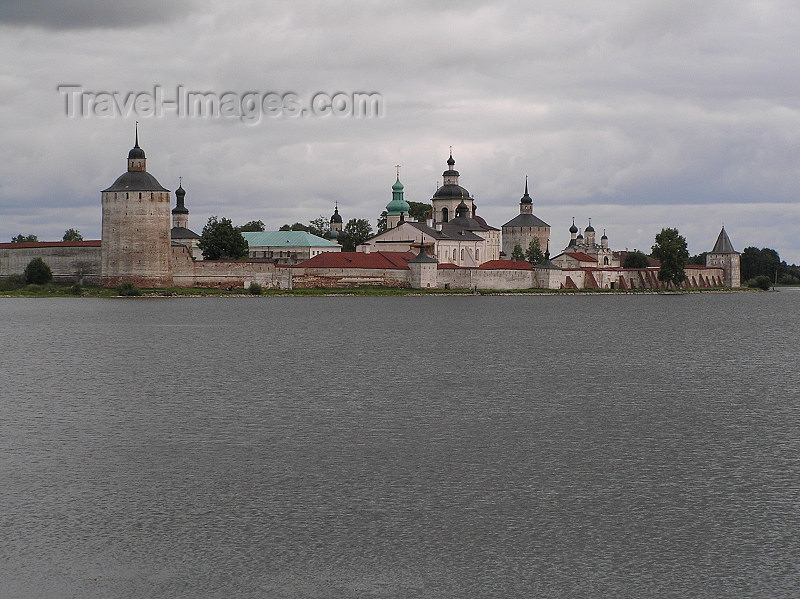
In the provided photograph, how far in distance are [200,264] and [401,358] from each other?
102 feet

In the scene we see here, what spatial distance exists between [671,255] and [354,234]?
22724 millimetres

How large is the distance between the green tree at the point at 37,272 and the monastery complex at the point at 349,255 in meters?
0.87

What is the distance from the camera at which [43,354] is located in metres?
21.6

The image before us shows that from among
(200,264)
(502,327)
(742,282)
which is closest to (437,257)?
(200,264)

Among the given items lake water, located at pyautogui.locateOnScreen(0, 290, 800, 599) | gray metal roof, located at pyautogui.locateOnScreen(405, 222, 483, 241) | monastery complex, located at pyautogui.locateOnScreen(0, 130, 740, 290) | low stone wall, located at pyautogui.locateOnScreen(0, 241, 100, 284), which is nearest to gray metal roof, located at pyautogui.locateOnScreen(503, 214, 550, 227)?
monastery complex, located at pyautogui.locateOnScreen(0, 130, 740, 290)

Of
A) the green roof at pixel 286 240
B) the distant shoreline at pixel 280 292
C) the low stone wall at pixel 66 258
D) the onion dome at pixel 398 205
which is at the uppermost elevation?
the onion dome at pixel 398 205

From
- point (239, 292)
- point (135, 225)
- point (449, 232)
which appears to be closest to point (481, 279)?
point (449, 232)

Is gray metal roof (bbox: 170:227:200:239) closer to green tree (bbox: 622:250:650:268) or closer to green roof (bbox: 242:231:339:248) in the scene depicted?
green roof (bbox: 242:231:339:248)

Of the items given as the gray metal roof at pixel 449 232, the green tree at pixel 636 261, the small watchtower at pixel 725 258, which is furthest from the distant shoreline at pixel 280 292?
the small watchtower at pixel 725 258

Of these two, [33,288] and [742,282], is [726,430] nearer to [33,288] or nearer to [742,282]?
[33,288]

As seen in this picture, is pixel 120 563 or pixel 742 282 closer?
pixel 120 563

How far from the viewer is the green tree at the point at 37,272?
162ft

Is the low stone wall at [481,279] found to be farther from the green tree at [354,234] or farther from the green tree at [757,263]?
the green tree at [757,263]

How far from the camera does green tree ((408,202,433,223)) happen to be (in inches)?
3083
